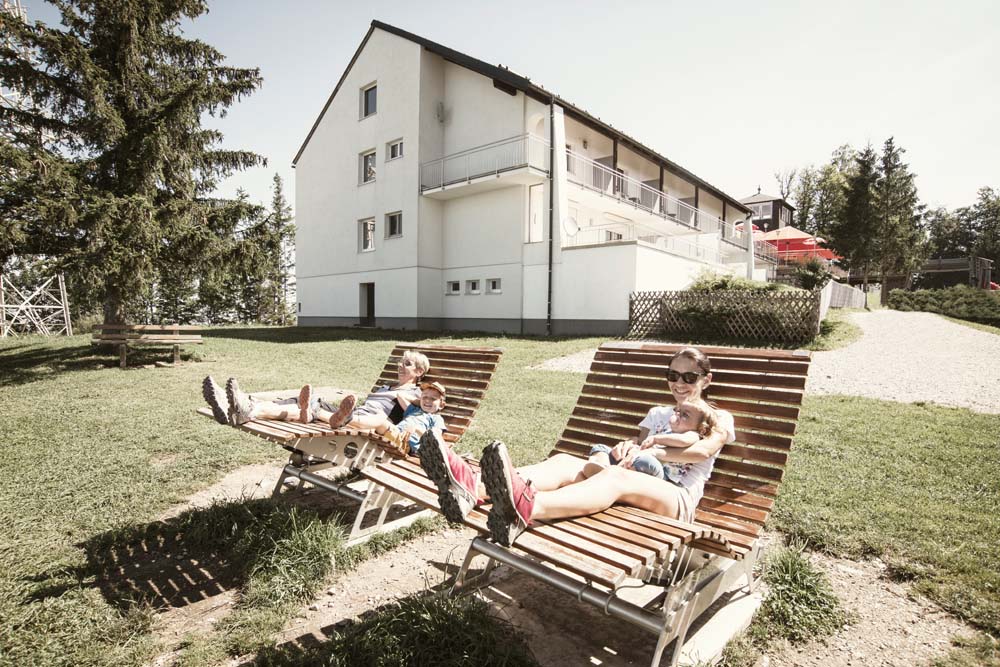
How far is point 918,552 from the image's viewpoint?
2998 millimetres

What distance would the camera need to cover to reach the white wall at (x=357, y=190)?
65.2ft

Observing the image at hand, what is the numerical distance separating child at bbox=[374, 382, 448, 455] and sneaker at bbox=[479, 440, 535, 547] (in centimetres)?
145

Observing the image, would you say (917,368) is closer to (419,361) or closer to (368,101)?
(419,361)

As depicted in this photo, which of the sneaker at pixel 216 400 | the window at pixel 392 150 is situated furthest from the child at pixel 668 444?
the window at pixel 392 150

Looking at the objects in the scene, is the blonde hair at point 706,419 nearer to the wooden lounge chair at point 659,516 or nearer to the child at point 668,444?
the child at point 668,444

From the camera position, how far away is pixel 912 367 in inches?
394

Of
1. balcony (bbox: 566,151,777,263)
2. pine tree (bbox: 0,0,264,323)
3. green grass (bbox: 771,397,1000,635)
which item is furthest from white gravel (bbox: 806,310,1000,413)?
pine tree (bbox: 0,0,264,323)

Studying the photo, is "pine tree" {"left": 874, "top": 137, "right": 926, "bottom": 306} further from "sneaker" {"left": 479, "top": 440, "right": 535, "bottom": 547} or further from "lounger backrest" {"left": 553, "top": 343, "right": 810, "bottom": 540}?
"sneaker" {"left": 479, "top": 440, "right": 535, "bottom": 547}

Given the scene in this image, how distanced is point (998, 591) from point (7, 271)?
48.4ft

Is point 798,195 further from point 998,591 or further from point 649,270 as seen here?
point 998,591

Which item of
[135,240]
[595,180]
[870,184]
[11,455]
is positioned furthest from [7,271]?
[870,184]

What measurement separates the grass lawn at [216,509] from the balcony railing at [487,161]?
10863mm

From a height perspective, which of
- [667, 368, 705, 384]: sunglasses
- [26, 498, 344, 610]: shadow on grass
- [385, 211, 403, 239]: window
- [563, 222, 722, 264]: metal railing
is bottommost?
[26, 498, 344, 610]: shadow on grass

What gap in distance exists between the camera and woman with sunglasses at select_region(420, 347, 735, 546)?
6.59 feet
